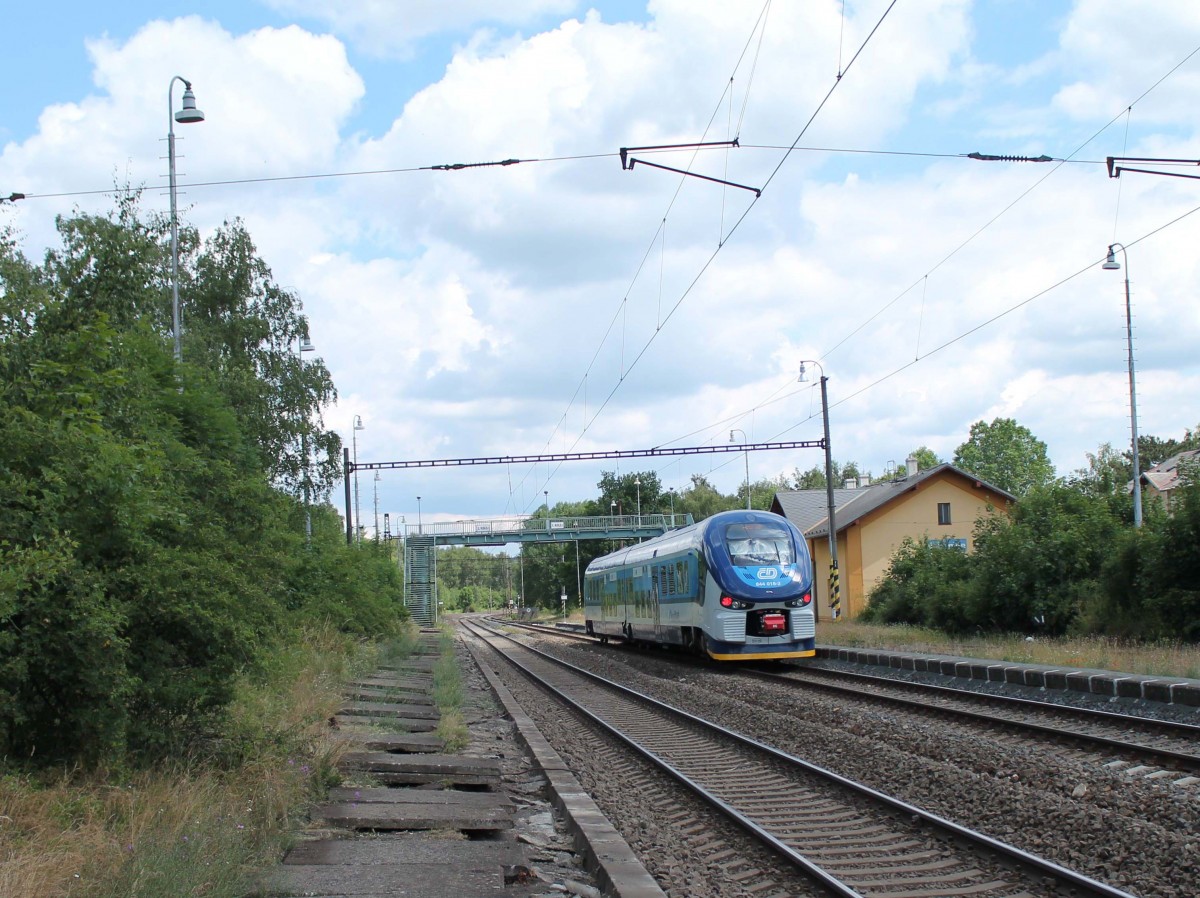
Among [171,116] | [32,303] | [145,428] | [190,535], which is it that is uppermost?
[171,116]

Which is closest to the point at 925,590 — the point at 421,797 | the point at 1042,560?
the point at 1042,560

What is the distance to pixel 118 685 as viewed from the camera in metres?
7.40

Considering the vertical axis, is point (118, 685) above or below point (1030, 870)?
above

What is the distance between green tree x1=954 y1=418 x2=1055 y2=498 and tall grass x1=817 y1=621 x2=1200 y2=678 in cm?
7372

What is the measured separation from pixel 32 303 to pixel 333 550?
18.5m

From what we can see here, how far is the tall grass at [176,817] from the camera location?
5473 mm

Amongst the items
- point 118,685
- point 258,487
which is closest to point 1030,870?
point 118,685

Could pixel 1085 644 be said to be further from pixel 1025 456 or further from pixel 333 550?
pixel 1025 456

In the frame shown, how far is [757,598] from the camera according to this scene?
2314 centimetres

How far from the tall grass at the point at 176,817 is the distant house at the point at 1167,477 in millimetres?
18988

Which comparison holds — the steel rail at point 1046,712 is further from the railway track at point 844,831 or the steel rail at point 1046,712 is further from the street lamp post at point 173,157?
the street lamp post at point 173,157

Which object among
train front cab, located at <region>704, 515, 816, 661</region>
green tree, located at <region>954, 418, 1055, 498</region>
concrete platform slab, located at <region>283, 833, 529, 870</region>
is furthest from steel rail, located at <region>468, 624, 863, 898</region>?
green tree, located at <region>954, 418, 1055, 498</region>

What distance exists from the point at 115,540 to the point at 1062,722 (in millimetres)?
10086

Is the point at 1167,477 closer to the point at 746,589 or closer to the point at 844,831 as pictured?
the point at 746,589
